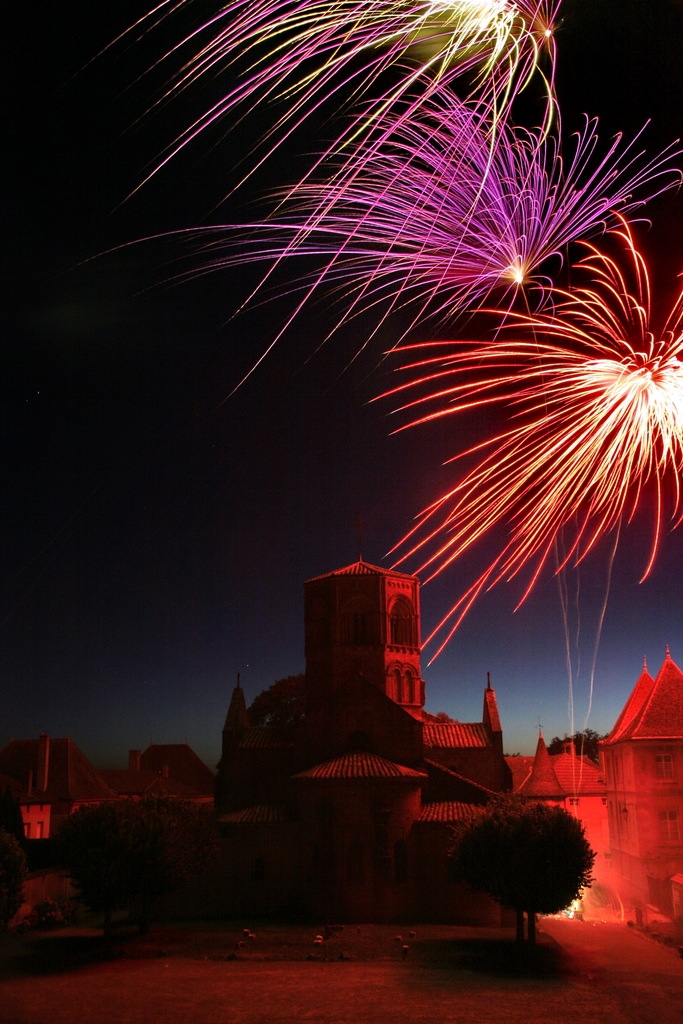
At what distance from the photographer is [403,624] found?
4831 cm

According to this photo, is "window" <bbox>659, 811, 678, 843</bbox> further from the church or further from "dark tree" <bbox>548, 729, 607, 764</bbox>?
"dark tree" <bbox>548, 729, 607, 764</bbox>

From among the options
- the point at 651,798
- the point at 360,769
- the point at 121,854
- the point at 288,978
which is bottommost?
the point at 288,978

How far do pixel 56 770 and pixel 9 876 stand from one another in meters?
38.3

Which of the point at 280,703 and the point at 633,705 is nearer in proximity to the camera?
the point at 633,705

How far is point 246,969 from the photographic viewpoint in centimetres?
2566

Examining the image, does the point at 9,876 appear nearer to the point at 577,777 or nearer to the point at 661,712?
the point at 661,712

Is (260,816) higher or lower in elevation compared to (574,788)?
higher

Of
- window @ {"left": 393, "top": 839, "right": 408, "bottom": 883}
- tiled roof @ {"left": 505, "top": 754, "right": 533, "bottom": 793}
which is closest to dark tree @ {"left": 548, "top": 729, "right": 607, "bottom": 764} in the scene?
tiled roof @ {"left": 505, "top": 754, "right": 533, "bottom": 793}

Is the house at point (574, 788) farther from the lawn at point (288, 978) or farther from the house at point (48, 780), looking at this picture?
the house at point (48, 780)

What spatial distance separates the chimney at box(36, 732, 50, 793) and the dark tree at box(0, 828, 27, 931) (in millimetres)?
35644

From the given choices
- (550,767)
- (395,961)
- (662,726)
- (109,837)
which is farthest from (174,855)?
(550,767)

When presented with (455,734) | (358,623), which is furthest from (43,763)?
(455,734)

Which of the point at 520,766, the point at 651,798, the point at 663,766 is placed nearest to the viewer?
the point at 651,798

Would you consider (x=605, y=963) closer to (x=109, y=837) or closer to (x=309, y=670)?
(x=109, y=837)
